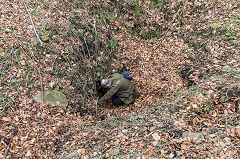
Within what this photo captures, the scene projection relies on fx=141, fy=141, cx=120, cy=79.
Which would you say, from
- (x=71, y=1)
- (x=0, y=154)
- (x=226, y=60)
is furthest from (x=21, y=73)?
(x=226, y=60)

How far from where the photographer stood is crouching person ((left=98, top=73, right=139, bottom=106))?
5.02 meters

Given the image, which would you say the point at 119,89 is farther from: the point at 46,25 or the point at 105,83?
the point at 46,25

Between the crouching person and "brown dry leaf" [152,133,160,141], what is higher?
"brown dry leaf" [152,133,160,141]

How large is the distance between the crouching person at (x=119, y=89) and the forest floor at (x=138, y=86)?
0.33 metres

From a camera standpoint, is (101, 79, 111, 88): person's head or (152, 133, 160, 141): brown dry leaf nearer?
(152, 133, 160, 141): brown dry leaf

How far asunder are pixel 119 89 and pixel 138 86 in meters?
1.18

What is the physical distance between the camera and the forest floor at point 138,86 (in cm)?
300

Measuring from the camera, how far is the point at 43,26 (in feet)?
16.3

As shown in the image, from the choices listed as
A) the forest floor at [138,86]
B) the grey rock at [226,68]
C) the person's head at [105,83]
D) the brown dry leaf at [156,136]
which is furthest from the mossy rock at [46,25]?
the grey rock at [226,68]

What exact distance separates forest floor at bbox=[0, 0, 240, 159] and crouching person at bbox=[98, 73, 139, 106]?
33 centimetres

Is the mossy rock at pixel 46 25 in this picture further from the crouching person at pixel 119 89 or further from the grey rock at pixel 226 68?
the grey rock at pixel 226 68

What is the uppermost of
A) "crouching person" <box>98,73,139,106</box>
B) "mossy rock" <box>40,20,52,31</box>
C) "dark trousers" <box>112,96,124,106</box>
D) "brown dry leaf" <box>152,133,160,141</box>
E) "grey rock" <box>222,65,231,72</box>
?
"grey rock" <box>222,65,231,72</box>

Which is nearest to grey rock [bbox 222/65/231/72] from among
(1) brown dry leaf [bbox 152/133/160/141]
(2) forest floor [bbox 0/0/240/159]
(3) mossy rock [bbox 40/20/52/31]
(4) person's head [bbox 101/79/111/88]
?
(2) forest floor [bbox 0/0/240/159]

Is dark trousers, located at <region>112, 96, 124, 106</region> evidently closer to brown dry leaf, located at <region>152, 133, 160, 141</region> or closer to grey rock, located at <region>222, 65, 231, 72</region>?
brown dry leaf, located at <region>152, 133, 160, 141</region>
